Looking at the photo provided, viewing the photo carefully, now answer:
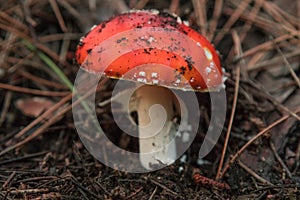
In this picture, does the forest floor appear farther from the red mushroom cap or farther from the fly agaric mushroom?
the red mushroom cap

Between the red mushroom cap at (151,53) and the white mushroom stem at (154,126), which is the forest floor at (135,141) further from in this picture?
the red mushroom cap at (151,53)

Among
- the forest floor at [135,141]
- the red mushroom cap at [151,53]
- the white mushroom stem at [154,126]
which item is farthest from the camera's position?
the white mushroom stem at [154,126]

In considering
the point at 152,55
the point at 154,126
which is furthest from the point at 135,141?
the point at 152,55

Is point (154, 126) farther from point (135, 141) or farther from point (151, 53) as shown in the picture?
point (151, 53)

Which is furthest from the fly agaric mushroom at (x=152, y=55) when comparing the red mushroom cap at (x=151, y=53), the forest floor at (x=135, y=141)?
the forest floor at (x=135, y=141)

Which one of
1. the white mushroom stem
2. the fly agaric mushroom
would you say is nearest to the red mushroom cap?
the fly agaric mushroom

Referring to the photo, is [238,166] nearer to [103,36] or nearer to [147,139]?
[147,139]

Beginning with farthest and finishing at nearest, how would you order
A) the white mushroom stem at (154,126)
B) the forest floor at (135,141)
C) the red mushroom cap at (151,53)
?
the white mushroom stem at (154,126)
the forest floor at (135,141)
the red mushroom cap at (151,53)
